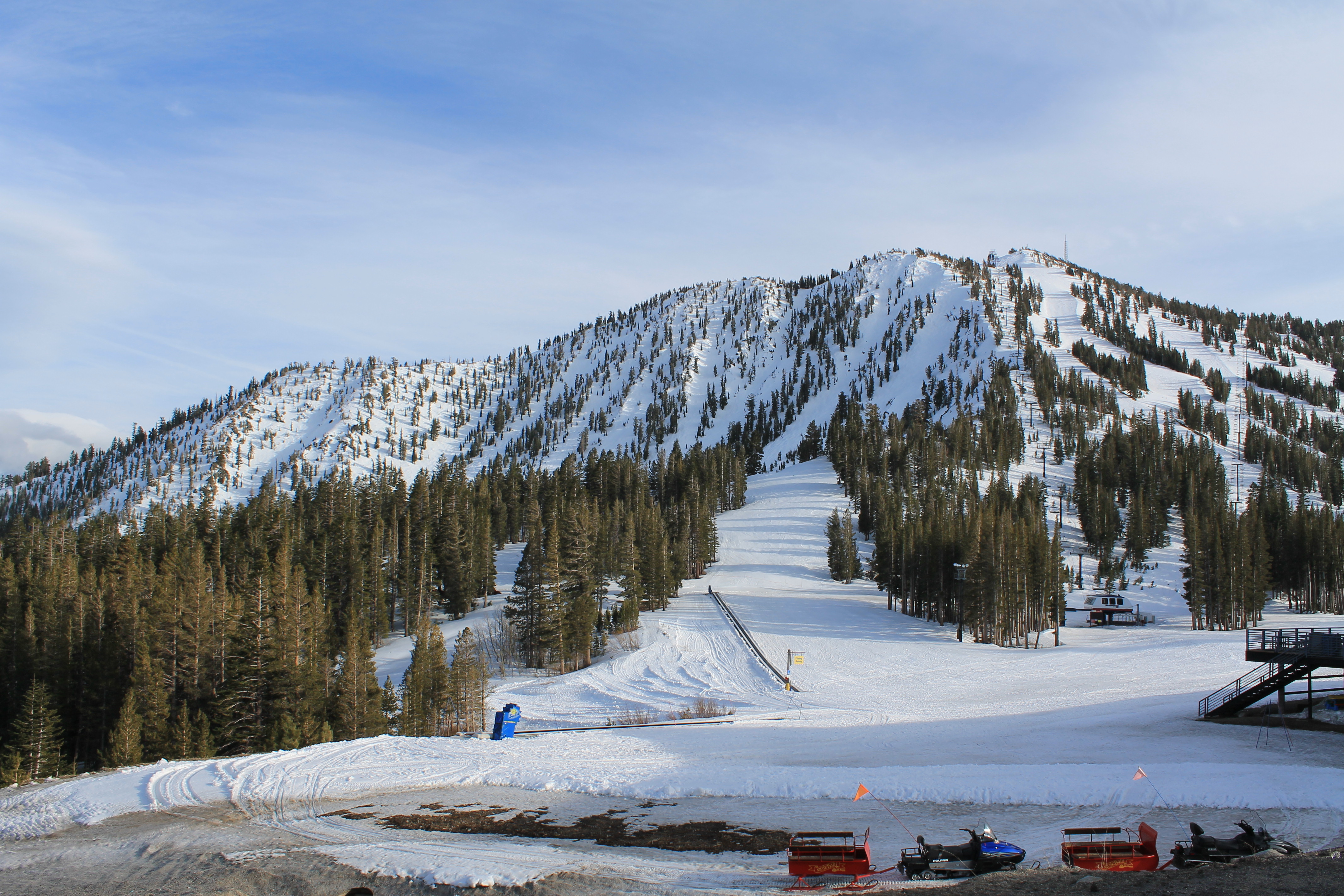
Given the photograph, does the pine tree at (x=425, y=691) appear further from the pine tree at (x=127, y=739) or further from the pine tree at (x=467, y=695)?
the pine tree at (x=127, y=739)

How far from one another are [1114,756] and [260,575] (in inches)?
1964

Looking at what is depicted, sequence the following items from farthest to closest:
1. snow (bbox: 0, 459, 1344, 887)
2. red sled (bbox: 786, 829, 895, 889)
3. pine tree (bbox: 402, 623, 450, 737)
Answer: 1. pine tree (bbox: 402, 623, 450, 737)
2. snow (bbox: 0, 459, 1344, 887)
3. red sled (bbox: 786, 829, 895, 889)

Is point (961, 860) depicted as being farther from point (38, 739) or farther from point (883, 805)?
point (38, 739)

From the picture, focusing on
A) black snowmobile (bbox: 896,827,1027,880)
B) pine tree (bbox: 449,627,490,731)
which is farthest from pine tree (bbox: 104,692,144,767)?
black snowmobile (bbox: 896,827,1027,880)

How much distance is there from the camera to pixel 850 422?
6570 inches

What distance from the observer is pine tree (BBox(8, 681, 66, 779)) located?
3731 centimetres

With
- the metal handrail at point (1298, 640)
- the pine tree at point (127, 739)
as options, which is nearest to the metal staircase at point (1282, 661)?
the metal handrail at point (1298, 640)

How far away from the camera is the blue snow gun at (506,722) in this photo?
31.2 meters

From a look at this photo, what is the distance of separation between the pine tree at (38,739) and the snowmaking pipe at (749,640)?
3774 centimetres

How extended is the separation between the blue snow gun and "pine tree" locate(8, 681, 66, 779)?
78.6 feet

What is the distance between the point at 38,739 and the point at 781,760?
37431 millimetres

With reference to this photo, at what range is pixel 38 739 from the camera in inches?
1475

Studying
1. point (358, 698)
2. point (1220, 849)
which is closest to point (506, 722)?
point (358, 698)

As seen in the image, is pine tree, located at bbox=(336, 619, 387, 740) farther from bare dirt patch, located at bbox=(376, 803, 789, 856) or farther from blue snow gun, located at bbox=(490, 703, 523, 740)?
bare dirt patch, located at bbox=(376, 803, 789, 856)
